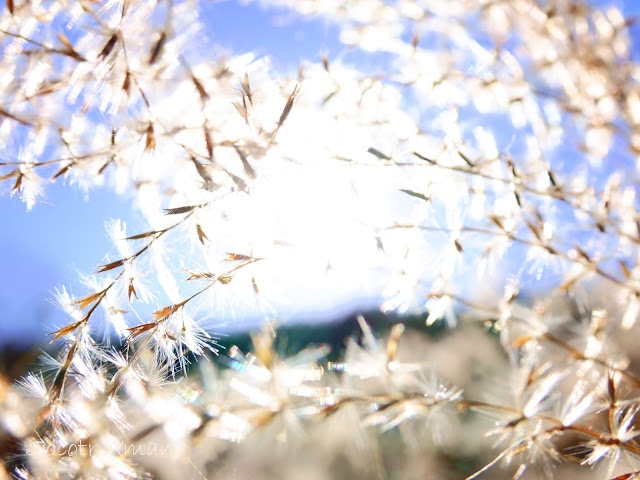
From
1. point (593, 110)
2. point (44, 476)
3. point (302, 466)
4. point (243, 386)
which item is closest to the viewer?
point (243, 386)

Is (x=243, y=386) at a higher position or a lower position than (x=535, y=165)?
lower

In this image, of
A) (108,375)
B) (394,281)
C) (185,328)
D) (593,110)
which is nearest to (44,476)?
(108,375)

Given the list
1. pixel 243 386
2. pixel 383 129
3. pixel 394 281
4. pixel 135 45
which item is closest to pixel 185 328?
pixel 243 386

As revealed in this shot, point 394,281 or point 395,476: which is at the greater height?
point 394,281

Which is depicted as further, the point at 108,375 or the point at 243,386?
the point at 108,375

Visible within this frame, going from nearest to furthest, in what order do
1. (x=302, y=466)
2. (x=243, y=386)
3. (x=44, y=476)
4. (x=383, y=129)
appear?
1. (x=243, y=386)
2. (x=44, y=476)
3. (x=383, y=129)
4. (x=302, y=466)

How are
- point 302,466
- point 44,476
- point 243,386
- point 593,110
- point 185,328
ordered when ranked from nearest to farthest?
point 243,386
point 44,476
point 185,328
point 593,110
point 302,466

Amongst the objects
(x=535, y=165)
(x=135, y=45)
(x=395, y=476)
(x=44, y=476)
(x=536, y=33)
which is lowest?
(x=395, y=476)

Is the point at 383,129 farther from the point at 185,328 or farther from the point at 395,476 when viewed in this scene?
the point at 395,476

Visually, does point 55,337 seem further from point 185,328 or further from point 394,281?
point 394,281
